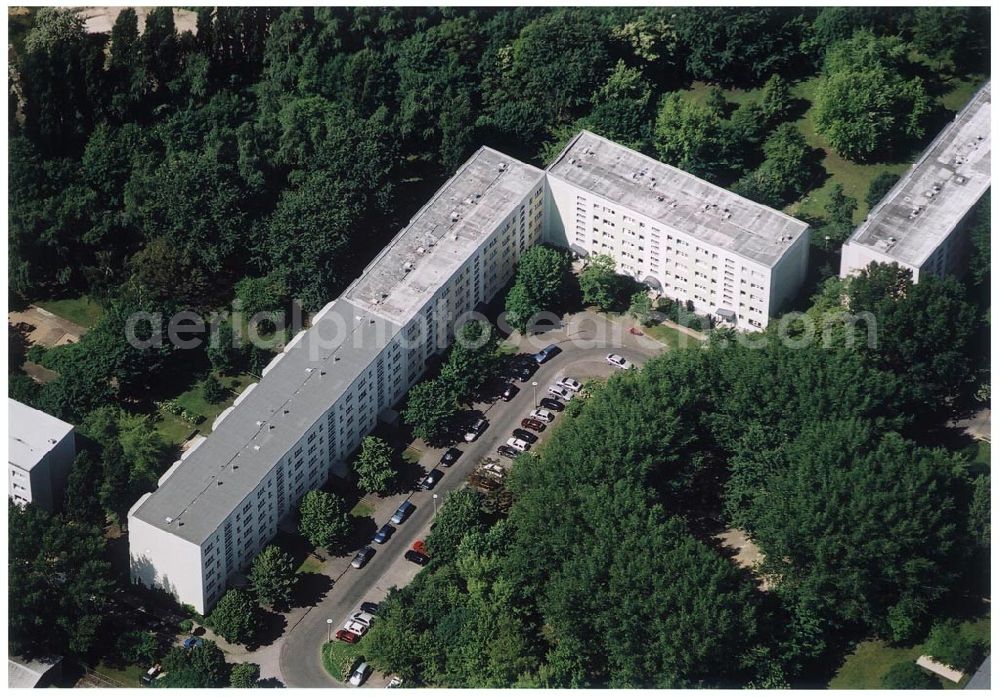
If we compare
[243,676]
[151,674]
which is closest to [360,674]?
[243,676]

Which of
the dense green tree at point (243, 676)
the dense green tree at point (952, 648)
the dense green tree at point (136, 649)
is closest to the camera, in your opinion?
the dense green tree at point (243, 676)

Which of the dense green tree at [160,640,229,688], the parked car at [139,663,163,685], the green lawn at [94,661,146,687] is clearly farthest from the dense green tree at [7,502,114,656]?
the dense green tree at [160,640,229,688]

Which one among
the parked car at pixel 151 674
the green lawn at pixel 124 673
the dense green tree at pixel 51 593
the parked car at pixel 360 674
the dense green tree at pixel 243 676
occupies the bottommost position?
the green lawn at pixel 124 673

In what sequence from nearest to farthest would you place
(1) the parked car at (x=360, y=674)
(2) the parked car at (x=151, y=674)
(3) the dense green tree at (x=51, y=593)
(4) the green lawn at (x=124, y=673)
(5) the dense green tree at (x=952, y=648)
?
1. (5) the dense green tree at (x=952, y=648)
2. (3) the dense green tree at (x=51, y=593)
3. (1) the parked car at (x=360, y=674)
4. (2) the parked car at (x=151, y=674)
5. (4) the green lawn at (x=124, y=673)

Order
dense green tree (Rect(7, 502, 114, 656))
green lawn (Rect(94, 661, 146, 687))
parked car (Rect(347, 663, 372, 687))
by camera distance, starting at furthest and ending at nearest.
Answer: green lawn (Rect(94, 661, 146, 687)) < parked car (Rect(347, 663, 372, 687)) < dense green tree (Rect(7, 502, 114, 656))

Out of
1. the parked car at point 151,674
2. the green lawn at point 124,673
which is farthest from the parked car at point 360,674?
Answer: the green lawn at point 124,673

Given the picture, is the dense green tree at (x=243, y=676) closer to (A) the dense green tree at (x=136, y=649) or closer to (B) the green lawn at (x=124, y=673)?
(A) the dense green tree at (x=136, y=649)

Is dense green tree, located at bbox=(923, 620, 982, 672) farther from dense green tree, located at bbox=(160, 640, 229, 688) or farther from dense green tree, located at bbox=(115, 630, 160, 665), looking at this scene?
dense green tree, located at bbox=(115, 630, 160, 665)
